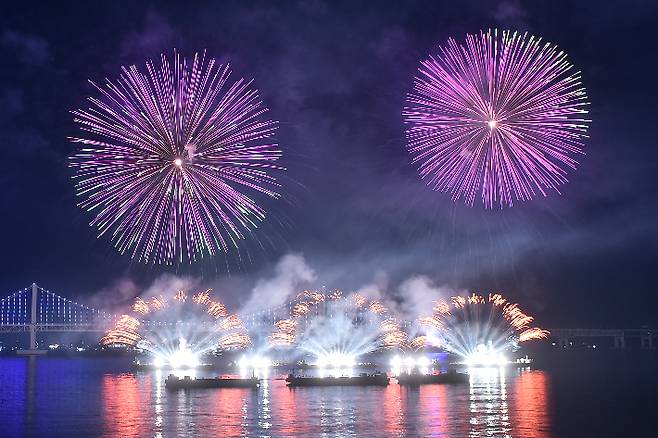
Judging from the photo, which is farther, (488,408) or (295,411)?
(488,408)

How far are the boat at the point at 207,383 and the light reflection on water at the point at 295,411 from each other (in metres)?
1.72

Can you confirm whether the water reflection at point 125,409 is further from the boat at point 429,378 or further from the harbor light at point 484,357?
the harbor light at point 484,357

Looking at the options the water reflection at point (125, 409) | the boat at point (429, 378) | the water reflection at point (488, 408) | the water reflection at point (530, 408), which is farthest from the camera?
the boat at point (429, 378)

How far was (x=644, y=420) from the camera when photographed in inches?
3031

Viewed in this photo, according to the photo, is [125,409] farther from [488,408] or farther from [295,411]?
[488,408]

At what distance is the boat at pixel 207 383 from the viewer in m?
109

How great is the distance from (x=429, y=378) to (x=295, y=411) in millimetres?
42721

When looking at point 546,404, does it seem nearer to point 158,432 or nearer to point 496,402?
point 496,402

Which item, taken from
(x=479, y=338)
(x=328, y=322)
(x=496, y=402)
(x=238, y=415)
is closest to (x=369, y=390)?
(x=496, y=402)

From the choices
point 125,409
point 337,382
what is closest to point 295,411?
point 125,409

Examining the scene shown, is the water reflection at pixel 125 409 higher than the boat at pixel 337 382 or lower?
lower

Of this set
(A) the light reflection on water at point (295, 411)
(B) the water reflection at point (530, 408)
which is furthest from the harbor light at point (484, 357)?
(A) the light reflection on water at point (295, 411)

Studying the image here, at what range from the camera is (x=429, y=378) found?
11675 cm

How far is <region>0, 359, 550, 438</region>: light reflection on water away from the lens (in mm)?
64688
